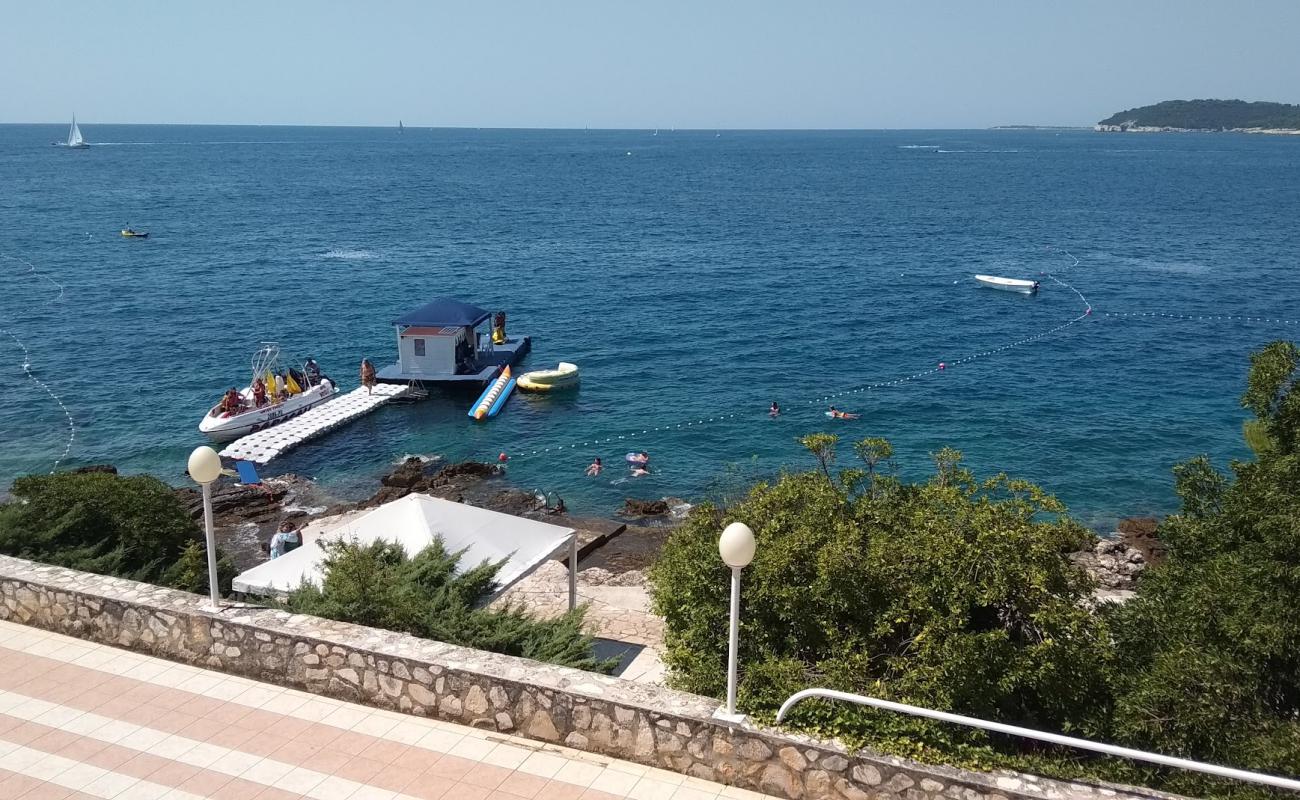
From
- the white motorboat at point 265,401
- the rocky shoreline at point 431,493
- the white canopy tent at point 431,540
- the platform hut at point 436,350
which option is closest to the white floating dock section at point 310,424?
the white motorboat at point 265,401

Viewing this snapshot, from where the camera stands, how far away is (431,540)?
14.4 m

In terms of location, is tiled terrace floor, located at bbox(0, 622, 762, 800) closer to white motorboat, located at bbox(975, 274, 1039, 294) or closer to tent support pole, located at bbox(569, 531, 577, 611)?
tent support pole, located at bbox(569, 531, 577, 611)

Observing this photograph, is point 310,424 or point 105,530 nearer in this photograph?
point 105,530

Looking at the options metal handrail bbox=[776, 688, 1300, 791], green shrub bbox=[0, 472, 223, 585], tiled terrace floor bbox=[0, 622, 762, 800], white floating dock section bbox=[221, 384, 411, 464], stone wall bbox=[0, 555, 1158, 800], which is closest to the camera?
metal handrail bbox=[776, 688, 1300, 791]

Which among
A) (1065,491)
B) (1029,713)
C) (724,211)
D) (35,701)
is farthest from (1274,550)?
(724,211)

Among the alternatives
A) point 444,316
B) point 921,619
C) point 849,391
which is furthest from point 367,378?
point 921,619

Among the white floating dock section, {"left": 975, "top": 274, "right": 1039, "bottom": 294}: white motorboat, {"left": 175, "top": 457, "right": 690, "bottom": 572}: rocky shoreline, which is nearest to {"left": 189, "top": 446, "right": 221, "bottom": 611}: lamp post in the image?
{"left": 175, "top": 457, "right": 690, "bottom": 572}: rocky shoreline

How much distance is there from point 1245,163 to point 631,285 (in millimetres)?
154913

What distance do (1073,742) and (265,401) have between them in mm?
32715

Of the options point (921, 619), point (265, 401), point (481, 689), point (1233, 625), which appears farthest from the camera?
point (265, 401)

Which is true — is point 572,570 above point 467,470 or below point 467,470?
above

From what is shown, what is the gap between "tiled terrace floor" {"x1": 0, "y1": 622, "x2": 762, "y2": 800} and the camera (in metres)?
7.71

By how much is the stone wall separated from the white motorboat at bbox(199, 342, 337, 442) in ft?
77.6

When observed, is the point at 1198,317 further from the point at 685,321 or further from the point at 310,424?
the point at 310,424
